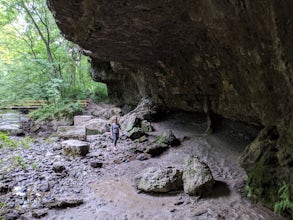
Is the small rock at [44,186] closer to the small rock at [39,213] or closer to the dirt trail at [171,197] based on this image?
the dirt trail at [171,197]

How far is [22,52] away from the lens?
71.8 ft

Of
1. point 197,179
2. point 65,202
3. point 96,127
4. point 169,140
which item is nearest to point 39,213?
point 65,202

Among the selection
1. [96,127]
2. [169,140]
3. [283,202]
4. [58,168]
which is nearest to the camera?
[283,202]

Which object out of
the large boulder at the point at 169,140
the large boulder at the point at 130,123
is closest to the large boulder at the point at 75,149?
the large boulder at the point at 169,140

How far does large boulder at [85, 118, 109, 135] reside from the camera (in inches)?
584

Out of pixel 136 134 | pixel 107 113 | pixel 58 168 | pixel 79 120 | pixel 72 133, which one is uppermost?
pixel 107 113

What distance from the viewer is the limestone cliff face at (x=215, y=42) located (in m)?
4.25

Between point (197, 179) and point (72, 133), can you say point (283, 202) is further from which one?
point (72, 133)

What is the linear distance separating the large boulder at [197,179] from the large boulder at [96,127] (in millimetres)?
8803

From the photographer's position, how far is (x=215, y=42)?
5883mm

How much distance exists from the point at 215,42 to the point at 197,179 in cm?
351

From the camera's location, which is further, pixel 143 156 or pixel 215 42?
pixel 143 156

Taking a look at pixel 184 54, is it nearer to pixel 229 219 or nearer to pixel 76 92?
pixel 229 219

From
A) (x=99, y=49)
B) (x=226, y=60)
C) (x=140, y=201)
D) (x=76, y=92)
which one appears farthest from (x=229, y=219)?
(x=76, y=92)
